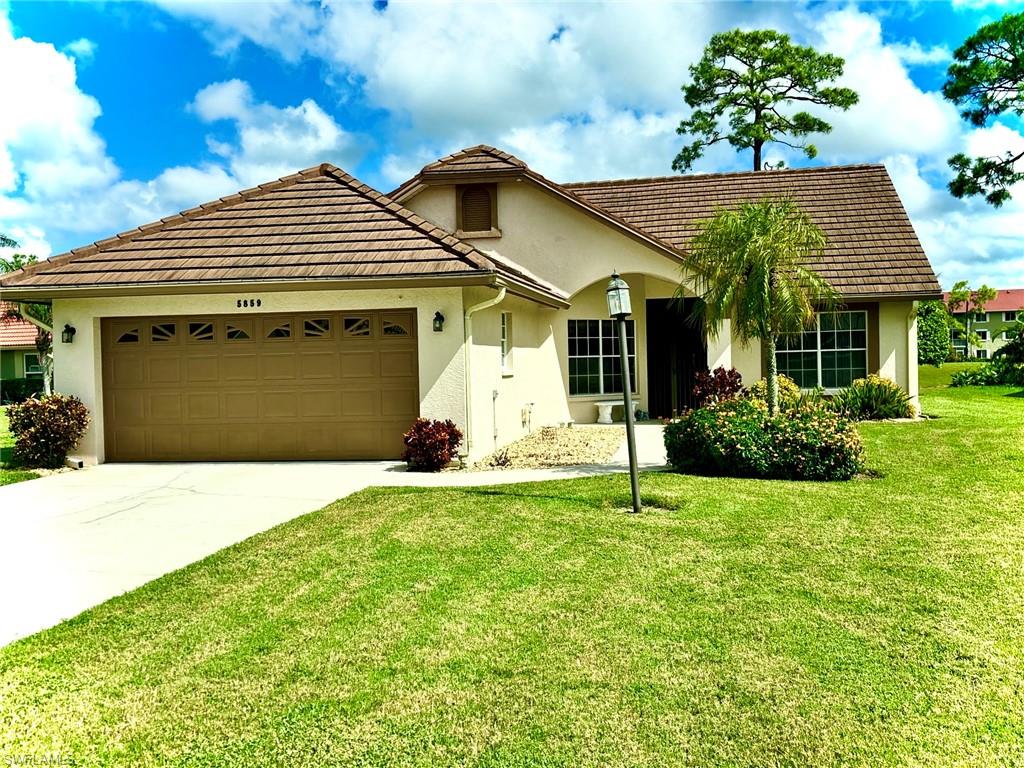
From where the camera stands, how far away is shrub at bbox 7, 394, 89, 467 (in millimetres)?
11797

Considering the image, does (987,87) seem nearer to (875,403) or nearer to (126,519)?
(875,403)

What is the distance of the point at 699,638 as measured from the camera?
4684 mm

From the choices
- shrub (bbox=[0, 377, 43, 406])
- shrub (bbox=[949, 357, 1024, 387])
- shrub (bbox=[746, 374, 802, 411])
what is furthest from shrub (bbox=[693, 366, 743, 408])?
shrub (bbox=[0, 377, 43, 406])

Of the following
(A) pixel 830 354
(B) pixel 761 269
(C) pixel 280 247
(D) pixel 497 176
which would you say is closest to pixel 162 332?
(C) pixel 280 247

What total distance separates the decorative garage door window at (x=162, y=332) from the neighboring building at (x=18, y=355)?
79.3ft

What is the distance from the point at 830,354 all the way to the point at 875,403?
5.26 ft

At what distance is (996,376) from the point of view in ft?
87.1

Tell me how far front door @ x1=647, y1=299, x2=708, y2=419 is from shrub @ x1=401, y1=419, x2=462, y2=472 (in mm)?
8367

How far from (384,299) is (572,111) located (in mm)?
9039

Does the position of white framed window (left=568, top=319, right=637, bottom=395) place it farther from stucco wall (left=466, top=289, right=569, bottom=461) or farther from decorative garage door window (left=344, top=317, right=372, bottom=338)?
decorative garage door window (left=344, top=317, right=372, bottom=338)

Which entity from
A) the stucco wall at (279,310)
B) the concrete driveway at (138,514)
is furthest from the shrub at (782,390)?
the stucco wall at (279,310)

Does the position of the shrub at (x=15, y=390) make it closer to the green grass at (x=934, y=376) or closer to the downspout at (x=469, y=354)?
the downspout at (x=469, y=354)

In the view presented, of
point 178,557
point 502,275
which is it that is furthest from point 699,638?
point 502,275

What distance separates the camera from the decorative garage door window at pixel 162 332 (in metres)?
Answer: 12.3
